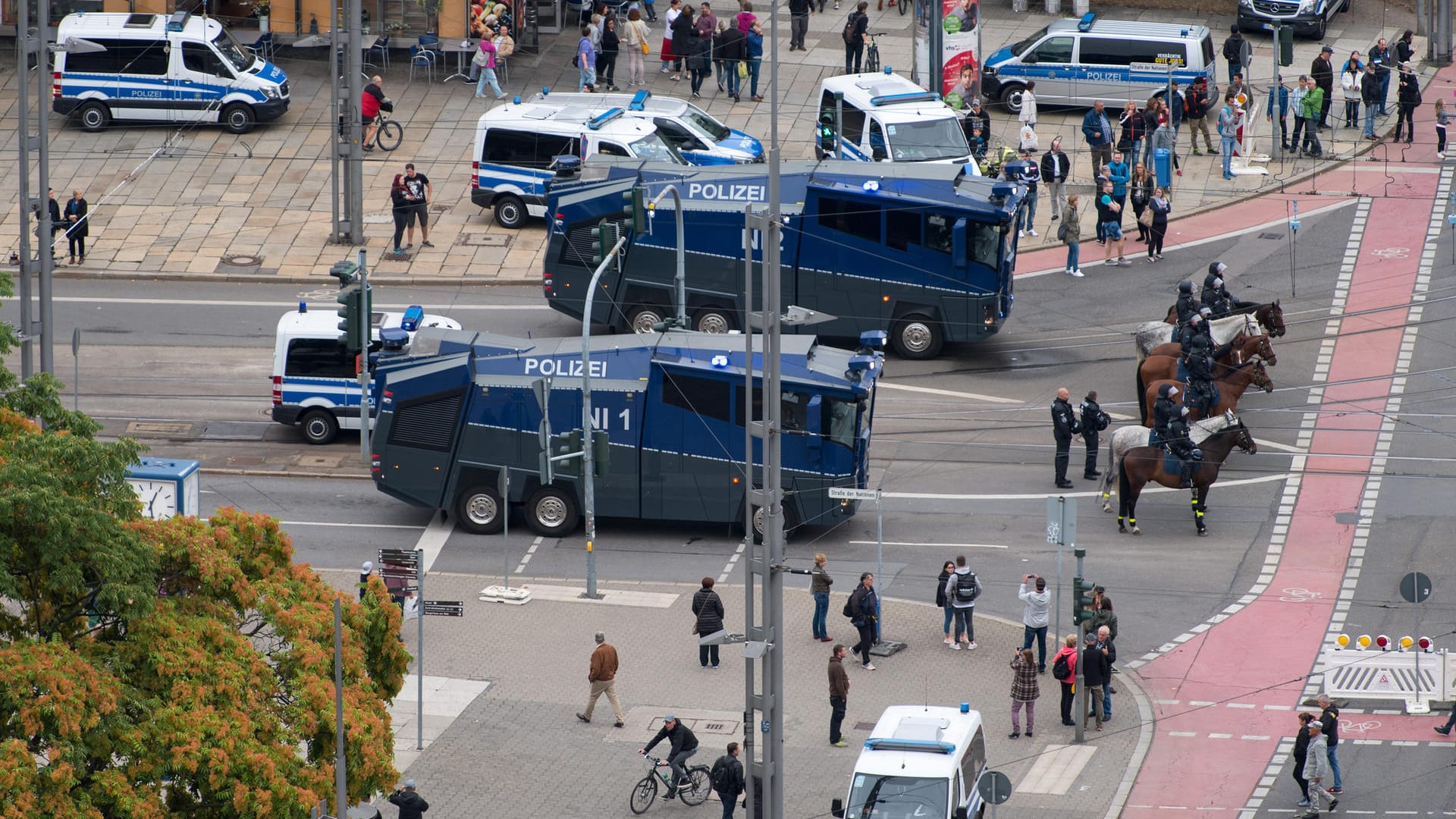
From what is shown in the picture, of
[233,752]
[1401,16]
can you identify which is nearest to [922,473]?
[233,752]

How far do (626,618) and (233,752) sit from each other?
1179cm

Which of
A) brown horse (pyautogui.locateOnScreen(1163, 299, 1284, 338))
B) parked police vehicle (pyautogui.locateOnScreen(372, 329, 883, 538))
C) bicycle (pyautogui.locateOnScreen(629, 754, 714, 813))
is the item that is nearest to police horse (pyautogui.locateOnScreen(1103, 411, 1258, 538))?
parked police vehicle (pyautogui.locateOnScreen(372, 329, 883, 538))

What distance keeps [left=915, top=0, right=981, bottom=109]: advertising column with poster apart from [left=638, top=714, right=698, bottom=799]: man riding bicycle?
27312 mm

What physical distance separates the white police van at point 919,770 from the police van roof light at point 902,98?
23.3 meters

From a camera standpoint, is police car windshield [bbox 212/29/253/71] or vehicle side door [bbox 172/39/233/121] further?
police car windshield [bbox 212/29/253/71]

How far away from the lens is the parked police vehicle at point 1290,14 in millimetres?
56469

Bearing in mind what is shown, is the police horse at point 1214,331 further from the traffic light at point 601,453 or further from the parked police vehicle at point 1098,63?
the parked police vehicle at point 1098,63

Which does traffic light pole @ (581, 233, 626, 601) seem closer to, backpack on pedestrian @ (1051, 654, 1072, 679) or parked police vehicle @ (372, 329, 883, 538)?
parked police vehicle @ (372, 329, 883, 538)

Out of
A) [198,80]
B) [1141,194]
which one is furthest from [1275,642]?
[198,80]

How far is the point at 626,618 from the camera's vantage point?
31234 mm

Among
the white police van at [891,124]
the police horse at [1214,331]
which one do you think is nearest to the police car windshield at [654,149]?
the white police van at [891,124]

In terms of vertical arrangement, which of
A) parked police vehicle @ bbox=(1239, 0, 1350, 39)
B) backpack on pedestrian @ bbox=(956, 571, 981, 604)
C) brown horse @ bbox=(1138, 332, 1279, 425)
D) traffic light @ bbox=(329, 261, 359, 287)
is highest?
parked police vehicle @ bbox=(1239, 0, 1350, 39)

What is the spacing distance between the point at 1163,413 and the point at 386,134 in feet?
78.2

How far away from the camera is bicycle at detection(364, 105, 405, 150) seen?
50.8 m
